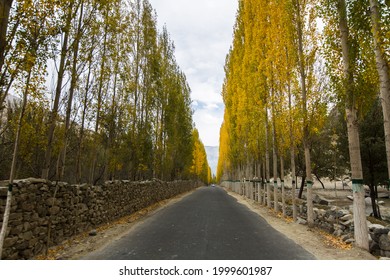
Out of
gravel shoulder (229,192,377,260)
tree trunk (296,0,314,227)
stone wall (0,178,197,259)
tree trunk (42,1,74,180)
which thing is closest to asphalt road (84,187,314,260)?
gravel shoulder (229,192,377,260)

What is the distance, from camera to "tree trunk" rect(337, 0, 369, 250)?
Result: 694 cm

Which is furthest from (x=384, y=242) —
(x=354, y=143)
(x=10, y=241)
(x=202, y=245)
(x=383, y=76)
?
(x=10, y=241)

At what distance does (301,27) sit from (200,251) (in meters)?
10.7

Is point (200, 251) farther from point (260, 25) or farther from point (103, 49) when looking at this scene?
point (260, 25)

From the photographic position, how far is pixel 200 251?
20.2ft

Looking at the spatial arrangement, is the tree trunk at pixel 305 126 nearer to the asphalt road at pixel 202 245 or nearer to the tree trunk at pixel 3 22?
the asphalt road at pixel 202 245

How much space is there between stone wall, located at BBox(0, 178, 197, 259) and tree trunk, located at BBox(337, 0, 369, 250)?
316 inches

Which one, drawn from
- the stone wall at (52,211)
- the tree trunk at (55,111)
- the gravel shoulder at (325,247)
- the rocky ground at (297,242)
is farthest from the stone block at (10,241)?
the gravel shoulder at (325,247)

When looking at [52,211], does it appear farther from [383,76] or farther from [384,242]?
[384,242]

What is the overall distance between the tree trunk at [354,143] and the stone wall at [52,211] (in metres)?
8.03

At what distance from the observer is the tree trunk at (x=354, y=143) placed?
694 cm

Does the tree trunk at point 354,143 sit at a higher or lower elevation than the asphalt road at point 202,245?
higher

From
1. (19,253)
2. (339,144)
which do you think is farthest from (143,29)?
(339,144)

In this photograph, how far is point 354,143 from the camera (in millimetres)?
7473
